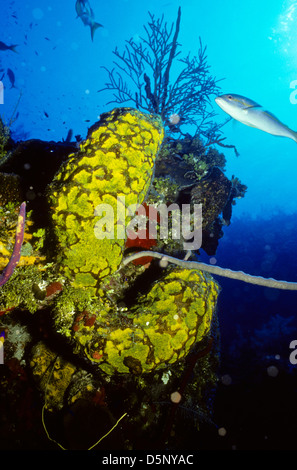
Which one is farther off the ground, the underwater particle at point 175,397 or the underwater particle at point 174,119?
the underwater particle at point 174,119

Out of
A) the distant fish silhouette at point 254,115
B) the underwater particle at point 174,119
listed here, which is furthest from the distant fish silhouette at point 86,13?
the distant fish silhouette at point 254,115

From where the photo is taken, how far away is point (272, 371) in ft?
21.9

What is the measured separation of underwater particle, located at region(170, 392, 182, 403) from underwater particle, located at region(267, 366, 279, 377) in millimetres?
5098

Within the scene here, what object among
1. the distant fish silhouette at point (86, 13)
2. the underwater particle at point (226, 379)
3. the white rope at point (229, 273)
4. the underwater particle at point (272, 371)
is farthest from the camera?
the distant fish silhouette at point (86, 13)

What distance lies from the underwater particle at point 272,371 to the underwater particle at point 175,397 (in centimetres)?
510

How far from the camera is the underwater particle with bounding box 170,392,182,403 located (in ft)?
9.63

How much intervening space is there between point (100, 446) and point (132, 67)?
30.2ft

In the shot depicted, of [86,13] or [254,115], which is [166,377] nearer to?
[254,115]

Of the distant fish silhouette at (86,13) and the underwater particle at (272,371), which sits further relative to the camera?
the distant fish silhouette at (86,13)

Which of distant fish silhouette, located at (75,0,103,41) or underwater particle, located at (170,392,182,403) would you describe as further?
distant fish silhouette, located at (75,0,103,41)

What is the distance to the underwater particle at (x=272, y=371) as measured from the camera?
21.6 feet

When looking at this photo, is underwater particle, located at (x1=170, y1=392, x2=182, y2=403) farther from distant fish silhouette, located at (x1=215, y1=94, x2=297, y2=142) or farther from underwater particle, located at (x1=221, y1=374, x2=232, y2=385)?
underwater particle, located at (x1=221, y1=374, x2=232, y2=385)

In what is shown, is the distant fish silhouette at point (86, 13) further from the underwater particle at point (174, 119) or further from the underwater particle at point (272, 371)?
the underwater particle at point (272, 371)

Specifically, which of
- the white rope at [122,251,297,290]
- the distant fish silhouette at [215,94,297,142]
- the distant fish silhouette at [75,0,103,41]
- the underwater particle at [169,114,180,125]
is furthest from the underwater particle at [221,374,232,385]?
the distant fish silhouette at [75,0,103,41]
